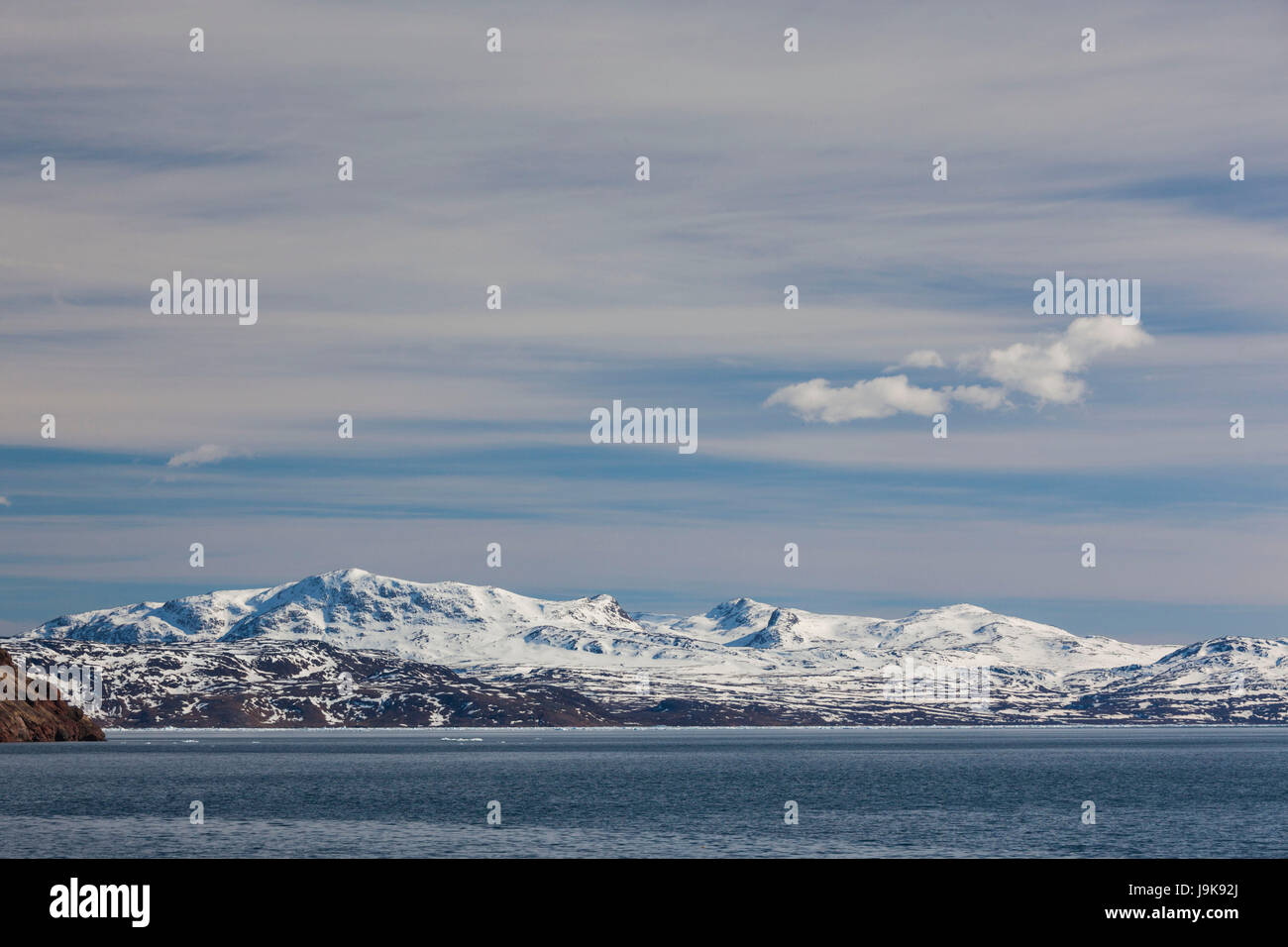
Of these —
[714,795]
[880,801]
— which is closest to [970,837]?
[880,801]

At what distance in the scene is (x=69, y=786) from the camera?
7244 inches
